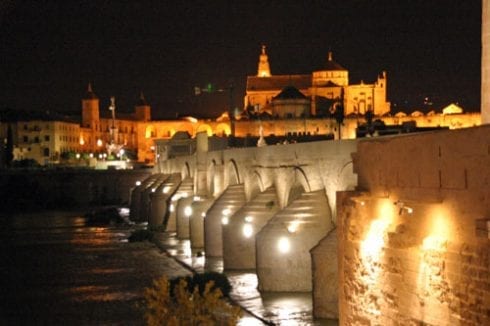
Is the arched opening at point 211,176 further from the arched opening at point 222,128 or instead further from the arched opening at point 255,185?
the arched opening at point 222,128

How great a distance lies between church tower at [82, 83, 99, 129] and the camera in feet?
408

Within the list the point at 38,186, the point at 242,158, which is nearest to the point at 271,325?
the point at 242,158

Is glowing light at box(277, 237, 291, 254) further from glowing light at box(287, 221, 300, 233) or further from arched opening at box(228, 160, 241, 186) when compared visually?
arched opening at box(228, 160, 241, 186)

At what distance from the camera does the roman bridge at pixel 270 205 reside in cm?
1922

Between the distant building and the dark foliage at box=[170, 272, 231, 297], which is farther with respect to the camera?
the distant building

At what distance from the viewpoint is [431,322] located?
374 inches

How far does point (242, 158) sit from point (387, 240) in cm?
1851

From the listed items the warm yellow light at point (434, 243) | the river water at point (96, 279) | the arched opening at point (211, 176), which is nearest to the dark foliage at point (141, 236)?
the river water at point (96, 279)

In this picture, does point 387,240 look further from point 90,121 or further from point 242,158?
point 90,121

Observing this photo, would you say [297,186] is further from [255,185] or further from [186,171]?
[186,171]

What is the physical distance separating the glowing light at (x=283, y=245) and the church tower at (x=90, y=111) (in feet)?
352

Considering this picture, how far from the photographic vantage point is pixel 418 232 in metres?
9.87

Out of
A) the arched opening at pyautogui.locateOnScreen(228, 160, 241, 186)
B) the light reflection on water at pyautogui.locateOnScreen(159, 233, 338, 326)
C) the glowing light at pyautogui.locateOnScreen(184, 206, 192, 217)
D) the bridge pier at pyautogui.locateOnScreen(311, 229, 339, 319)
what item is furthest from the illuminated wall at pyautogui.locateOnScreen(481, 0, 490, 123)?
the glowing light at pyautogui.locateOnScreen(184, 206, 192, 217)

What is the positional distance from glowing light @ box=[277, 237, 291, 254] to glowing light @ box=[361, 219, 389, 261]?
7.98 m
